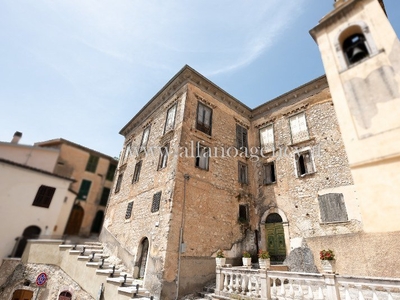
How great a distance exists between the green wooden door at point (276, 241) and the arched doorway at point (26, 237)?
14.8m

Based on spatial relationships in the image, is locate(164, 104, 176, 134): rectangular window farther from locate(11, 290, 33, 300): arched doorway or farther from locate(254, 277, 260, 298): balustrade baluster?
locate(11, 290, 33, 300): arched doorway

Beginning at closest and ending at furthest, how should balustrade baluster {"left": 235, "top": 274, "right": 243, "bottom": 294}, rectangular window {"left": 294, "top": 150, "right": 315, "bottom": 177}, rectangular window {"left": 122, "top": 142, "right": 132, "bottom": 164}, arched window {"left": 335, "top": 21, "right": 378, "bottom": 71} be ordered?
arched window {"left": 335, "top": 21, "right": 378, "bottom": 71} < balustrade baluster {"left": 235, "top": 274, "right": 243, "bottom": 294} < rectangular window {"left": 294, "top": 150, "right": 315, "bottom": 177} < rectangular window {"left": 122, "top": 142, "right": 132, "bottom": 164}

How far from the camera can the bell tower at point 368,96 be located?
15.2 ft

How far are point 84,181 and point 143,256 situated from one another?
13371mm

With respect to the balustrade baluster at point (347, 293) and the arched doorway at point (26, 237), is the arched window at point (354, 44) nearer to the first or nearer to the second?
the balustrade baluster at point (347, 293)

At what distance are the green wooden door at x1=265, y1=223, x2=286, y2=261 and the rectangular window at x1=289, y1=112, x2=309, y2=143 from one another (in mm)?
4945

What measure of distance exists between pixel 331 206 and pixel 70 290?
12280 millimetres

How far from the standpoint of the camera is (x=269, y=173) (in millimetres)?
12852

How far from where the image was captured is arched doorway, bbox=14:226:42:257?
522 inches

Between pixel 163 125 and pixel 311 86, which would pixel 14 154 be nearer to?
pixel 163 125

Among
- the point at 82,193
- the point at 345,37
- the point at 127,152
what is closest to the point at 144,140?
the point at 127,152

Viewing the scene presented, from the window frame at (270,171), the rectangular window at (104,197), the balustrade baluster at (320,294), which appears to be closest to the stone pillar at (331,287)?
the balustrade baluster at (320,294)

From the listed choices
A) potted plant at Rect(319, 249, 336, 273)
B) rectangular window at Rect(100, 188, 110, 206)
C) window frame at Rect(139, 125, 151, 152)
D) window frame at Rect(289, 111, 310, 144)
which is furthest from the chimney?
potted plant at Rect(319, 249, 336, 273)

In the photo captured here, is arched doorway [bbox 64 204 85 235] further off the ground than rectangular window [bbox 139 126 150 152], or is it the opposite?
rectangular window [bbox 139 126 150 152]
